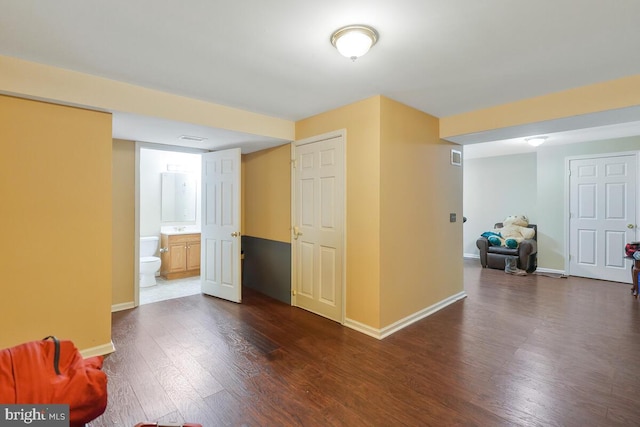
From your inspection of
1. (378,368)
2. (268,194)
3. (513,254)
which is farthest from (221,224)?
(513,254)

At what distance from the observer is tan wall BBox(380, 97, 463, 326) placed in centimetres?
304

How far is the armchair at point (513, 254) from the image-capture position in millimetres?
5695

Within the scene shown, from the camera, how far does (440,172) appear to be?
380 centimetres

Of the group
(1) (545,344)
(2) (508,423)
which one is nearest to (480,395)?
(2) (508,423)

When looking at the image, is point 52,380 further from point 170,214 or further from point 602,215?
point 602,215

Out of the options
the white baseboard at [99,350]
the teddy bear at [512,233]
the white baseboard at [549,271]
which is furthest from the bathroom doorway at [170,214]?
the white baseboard at [549,271]

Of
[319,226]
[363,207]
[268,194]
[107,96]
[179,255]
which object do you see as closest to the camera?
[107,96]

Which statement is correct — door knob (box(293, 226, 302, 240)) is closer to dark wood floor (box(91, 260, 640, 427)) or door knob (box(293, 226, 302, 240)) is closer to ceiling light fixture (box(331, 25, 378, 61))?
dark wood floor (box(91, 260, 640, 427))

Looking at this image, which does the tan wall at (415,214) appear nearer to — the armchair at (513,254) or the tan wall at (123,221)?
the armchair at (513,254)

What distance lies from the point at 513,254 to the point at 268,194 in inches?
189

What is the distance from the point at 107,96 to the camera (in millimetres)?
2543

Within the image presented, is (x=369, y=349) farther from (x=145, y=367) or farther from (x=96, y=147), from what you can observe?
(x=96, y=147)

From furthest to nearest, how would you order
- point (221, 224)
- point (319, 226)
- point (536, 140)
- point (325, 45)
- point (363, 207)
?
point (536, 140) → point (221, 224) → point (319, 226) → point (363, 207) → point (325, 45)

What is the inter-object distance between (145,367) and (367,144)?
9.03ft
